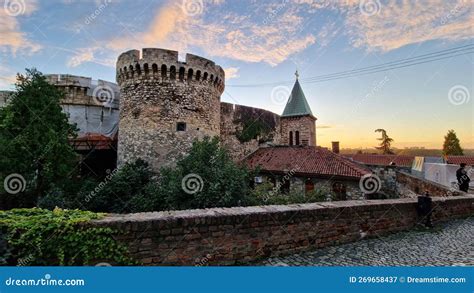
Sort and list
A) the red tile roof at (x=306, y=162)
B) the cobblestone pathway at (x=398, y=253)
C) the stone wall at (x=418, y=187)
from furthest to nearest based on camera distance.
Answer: the red tile roof at (x=306, y=162), the stone wall at (x=418, y=187), the cobblestone pathway at (x=398, y=253)

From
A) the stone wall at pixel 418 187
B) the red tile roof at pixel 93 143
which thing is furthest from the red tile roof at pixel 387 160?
the red tile roof at pixel 93 143

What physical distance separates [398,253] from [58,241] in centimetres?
562

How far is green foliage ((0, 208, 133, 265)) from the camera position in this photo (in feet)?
10.0

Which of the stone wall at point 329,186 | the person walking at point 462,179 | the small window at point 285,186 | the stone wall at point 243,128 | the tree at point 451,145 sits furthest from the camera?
the tree at point 451,145

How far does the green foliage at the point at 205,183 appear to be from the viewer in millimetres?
8672

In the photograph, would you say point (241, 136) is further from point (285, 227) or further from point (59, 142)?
point (285, 227)

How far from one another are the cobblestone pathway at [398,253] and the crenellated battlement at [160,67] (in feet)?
36.0

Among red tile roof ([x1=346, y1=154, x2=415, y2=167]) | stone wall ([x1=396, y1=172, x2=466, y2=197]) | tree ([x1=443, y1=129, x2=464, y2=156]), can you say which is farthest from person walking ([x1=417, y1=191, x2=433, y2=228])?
tree ([x1=443, y1=129, x2=464, y2=156])

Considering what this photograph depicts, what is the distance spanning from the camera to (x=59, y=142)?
36.3 ft

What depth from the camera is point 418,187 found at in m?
10.9

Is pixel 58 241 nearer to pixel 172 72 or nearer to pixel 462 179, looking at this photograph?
pixel 172 72

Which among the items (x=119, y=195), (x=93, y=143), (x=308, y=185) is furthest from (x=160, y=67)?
(x=308, y=185)

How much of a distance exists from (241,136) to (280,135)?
5747 millimetres

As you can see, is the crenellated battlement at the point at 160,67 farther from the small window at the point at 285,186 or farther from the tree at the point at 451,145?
the tree at the point at 451,145
